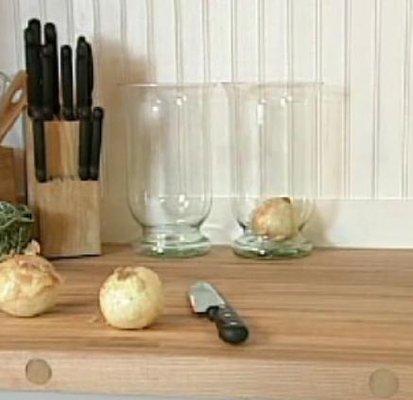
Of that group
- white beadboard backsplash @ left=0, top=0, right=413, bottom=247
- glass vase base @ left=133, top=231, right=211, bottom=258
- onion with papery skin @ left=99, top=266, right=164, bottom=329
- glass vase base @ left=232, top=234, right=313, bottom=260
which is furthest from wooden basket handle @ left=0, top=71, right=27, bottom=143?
onion with papery skin @ left=99, top=266, right=164, bottom=329

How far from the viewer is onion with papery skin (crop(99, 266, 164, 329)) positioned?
3.61 feet

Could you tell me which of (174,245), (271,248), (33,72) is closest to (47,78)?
(33,72)

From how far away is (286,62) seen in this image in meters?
1.58

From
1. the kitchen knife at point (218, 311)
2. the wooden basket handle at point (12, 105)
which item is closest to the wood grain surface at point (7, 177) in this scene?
the wooden basket handle at point (12, 105)

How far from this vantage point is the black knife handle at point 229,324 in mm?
1045

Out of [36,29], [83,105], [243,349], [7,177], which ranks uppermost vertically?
[36,29]

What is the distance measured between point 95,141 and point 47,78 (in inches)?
4.6

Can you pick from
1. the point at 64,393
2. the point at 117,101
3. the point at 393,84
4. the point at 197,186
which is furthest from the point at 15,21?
the point at 64,393

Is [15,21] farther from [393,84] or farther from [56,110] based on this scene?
[393,84]

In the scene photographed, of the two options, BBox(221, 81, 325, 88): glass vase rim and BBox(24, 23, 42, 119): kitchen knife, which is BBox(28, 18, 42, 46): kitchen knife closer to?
BBox(24, 23, 42, 119): kitchen knife

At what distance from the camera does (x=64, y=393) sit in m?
1.04

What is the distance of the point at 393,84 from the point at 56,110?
0.52 metres

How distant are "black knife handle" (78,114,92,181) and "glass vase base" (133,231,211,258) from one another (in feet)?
0.51

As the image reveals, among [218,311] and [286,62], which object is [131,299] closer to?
[218,311]
